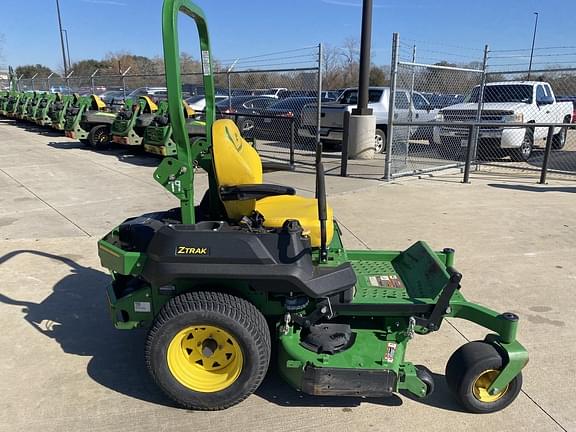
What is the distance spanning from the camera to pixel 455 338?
349 centimetres

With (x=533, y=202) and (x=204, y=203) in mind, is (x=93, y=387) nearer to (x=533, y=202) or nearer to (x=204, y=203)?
(x=204, y=203)

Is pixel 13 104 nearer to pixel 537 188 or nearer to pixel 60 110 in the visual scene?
pixel 60 110

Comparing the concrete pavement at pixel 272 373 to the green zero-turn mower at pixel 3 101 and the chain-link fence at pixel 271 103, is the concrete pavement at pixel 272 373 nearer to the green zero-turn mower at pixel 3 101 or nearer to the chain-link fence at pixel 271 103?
the chain-link fence at pixel 271 103

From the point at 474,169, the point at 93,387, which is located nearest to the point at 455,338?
the point at 93,387

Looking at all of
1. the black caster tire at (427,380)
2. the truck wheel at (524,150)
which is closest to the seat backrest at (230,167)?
the black caster tire at (427,380)

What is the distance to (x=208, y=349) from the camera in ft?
8.93

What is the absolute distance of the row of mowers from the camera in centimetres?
1048

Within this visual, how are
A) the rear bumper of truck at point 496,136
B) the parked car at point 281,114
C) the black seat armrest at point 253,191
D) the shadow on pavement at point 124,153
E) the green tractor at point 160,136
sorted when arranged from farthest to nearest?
the parked car at point 281,114 < the shadow on pavement at point 124,153 < the rear bumper of truck at point 496,136 < the green tractor at point 160,136 < the black seat armrest at point 253,191

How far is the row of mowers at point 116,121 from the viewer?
1048cm

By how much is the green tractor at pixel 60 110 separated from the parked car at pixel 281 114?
616 centimetres

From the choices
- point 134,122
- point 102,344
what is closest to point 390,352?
point 102,344

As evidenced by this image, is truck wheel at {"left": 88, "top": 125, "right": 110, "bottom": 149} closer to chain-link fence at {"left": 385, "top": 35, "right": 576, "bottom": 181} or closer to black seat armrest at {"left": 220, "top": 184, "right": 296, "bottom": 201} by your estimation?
chain-link fence at {"left": 385, "top": 35, "right": 576, "bottom": 181}

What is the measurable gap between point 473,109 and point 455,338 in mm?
8793

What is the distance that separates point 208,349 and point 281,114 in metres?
11.0
